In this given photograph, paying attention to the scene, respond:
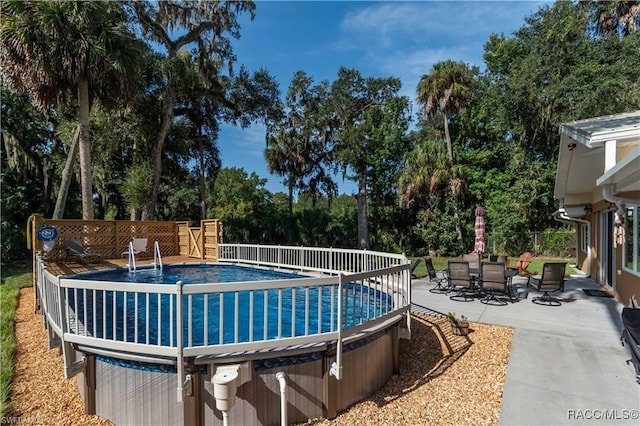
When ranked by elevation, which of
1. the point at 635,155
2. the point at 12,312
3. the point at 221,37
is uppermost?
the point at 221,37

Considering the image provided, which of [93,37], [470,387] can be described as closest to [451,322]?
[470,387]

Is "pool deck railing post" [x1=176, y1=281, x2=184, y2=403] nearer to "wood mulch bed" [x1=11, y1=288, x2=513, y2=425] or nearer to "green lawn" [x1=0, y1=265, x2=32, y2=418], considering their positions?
"wood mulch bed" [x1=11, y1=288, x2=513, y2=425]

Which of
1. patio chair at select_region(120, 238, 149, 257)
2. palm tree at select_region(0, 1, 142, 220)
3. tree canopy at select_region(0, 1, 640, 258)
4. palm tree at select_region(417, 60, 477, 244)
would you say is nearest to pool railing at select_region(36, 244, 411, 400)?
patio chair at select_region(120, 238, 149, 257)

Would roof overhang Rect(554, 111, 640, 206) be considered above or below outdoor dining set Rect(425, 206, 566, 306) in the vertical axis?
above

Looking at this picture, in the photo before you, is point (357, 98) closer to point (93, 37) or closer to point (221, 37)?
point (221, 37)

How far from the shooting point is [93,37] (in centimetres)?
1097

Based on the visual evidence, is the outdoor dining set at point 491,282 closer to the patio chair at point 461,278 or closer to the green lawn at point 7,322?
the patio chair at point 461,278

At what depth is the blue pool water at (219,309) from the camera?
3.24 meters

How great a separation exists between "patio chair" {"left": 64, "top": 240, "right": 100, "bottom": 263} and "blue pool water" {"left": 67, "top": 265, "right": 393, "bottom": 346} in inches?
70.8

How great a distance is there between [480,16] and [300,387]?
12.5 m

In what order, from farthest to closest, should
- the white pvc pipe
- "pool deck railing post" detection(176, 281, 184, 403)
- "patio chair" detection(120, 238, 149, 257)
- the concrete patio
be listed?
"patio chair" detection(120, 238, 149, 257), the concrete patio, the white pvc pipe, "pool deck railing post" detection(176, 281, 184, 403)

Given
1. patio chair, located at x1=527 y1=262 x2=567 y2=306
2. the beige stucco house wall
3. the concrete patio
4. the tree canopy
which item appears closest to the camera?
the concrete patio

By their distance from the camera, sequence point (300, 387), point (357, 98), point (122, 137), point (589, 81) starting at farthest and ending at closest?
point (357, 98)
point (122, 137)
point (589, 81)
point (300, 387)

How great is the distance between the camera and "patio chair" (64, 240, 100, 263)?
37.3ft
